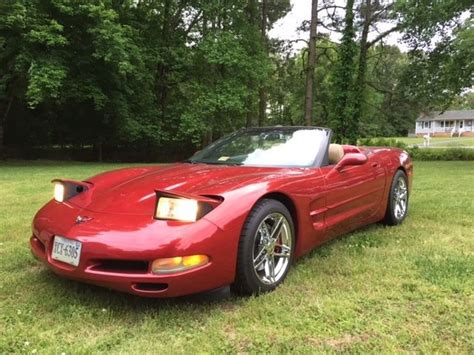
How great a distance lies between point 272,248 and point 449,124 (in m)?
88.6

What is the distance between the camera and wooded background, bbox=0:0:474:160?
62.4 feet

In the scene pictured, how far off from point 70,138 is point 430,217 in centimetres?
2146

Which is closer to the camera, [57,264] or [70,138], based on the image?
[57,264]

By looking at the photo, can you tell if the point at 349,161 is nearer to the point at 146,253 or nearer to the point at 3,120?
the point at 146,253

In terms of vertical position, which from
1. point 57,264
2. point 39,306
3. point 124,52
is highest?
point 124,52

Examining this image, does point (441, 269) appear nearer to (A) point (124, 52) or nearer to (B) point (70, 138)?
(A) point (124, 52)

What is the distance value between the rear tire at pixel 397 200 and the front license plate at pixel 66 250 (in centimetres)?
364

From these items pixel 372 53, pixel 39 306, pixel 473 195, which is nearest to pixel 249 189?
pixel 39 306

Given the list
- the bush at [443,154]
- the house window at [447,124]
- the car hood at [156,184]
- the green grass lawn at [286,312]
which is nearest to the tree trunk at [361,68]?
the bush at [443,154]

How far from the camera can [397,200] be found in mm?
5625

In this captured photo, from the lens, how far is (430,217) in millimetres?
6090

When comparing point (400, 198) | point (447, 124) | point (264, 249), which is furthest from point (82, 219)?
point (447, 124)

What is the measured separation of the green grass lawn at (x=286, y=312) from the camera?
104 inches

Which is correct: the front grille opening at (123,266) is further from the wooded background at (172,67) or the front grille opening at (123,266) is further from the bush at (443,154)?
the bush at (443,154)
